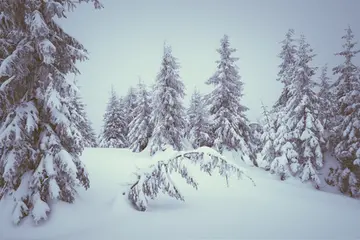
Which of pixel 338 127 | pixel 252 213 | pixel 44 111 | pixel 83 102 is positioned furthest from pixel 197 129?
pixel 44 111

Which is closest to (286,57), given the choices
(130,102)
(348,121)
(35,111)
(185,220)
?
(348,121)

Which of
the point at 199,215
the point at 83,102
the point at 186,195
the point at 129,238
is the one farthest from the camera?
the point at 83,102

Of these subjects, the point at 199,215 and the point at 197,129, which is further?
the point at 197,129

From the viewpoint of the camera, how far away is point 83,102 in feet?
116

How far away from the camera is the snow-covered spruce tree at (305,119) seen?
18.7 m

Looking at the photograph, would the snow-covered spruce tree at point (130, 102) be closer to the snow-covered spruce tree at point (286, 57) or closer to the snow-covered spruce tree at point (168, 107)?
the snow-covered spruce tree at point (168, 107)

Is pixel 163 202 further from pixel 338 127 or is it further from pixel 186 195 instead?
pixel 338 127

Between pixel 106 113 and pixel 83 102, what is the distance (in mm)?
4536

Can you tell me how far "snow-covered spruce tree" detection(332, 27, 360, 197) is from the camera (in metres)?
16.3

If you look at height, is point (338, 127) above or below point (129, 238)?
above

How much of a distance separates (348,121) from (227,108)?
Result: 10014 millimetres

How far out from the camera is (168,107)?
2156cm

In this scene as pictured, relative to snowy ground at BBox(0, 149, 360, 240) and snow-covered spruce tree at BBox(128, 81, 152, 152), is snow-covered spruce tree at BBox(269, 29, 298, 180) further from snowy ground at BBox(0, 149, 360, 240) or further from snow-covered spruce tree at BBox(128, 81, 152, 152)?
snow-covered spruce tree at BBox(128, 81, 152, 152)

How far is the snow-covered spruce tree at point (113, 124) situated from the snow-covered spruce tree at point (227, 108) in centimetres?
1931
